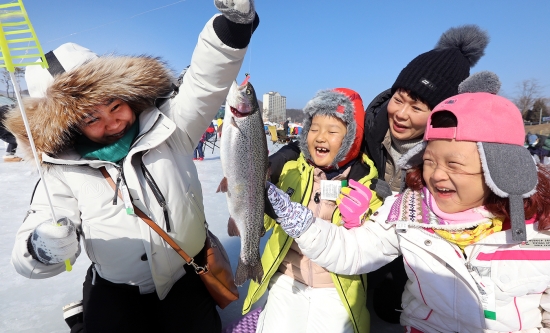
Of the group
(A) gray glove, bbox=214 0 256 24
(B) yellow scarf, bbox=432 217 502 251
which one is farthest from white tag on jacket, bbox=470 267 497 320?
(A) gray glove, bbox=214 0 256 24

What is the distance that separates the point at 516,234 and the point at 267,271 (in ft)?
5.37

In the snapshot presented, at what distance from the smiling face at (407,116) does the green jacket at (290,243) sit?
1.18 feet

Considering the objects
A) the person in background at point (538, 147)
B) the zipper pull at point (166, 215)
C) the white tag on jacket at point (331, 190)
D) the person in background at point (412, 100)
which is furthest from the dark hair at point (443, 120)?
the person in background at point (538, 147)

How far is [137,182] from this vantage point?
1.92 m

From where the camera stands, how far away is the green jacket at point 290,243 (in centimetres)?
219

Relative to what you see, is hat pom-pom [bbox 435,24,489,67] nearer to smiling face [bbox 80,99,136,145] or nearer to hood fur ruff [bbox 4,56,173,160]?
hood fur ruff [bbox 4,56,173,160]

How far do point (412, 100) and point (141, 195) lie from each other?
2.23m

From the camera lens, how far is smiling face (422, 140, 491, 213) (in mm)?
1530

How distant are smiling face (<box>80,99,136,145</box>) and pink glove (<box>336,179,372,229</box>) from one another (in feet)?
5.40

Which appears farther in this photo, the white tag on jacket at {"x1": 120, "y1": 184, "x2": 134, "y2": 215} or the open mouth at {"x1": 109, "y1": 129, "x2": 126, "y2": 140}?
the open mouth at {"x1": 109, "y1": 129, "x2": 126, "y2": 140}

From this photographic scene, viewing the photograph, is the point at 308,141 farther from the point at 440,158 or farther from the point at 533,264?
the point at 533,264

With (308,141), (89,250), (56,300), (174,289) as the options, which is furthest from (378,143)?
(56,300)

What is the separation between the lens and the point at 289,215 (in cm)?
183

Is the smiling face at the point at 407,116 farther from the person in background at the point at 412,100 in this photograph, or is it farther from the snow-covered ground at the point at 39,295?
the snow-covered ground at the point at 39,295
